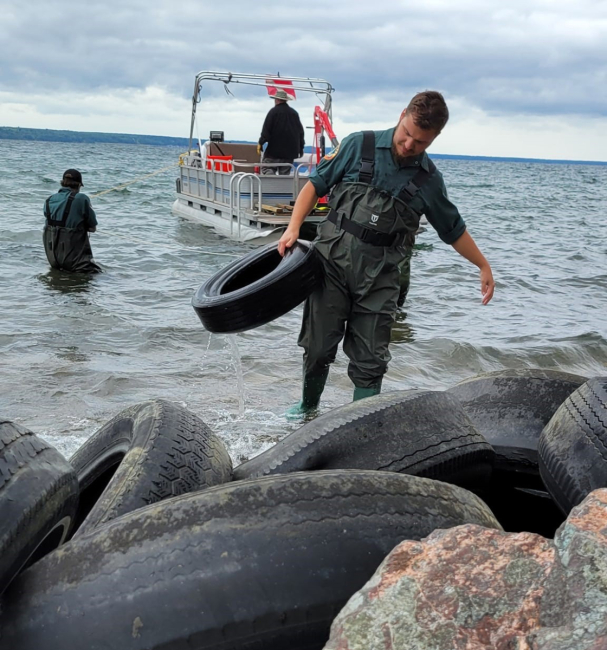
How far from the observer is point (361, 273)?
13.6 feet

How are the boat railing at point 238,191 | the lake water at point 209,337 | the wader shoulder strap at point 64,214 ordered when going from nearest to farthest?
the lake water at point 209,337, the wader shoulder strap at point 64,214, the boat railing at point 238,191

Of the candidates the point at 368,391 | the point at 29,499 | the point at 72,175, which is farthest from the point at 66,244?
the point at 29,499

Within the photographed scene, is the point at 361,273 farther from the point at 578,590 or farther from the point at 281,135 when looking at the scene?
the point at 281,135

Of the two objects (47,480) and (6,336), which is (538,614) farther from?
(6,336)

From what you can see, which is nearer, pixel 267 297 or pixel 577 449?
pixel 577 449

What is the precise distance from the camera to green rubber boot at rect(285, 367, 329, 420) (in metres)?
4.77

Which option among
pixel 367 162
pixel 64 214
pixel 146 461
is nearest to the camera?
pixel 146 461

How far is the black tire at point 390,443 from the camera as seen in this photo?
109 inches

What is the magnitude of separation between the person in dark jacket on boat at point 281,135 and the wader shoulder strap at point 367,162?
9779 mm

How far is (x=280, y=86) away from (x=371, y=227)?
1110cm

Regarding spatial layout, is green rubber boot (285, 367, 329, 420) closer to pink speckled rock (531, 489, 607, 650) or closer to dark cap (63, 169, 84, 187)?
pink speckled rock (531, 489, 607, 650)

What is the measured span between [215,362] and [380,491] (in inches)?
201

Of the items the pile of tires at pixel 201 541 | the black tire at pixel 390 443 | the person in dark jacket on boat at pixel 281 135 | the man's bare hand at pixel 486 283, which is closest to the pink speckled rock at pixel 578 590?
the pile of tires at pixel 201 541

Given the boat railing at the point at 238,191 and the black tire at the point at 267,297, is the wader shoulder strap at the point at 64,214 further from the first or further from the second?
the black tire at the point at 267,297
